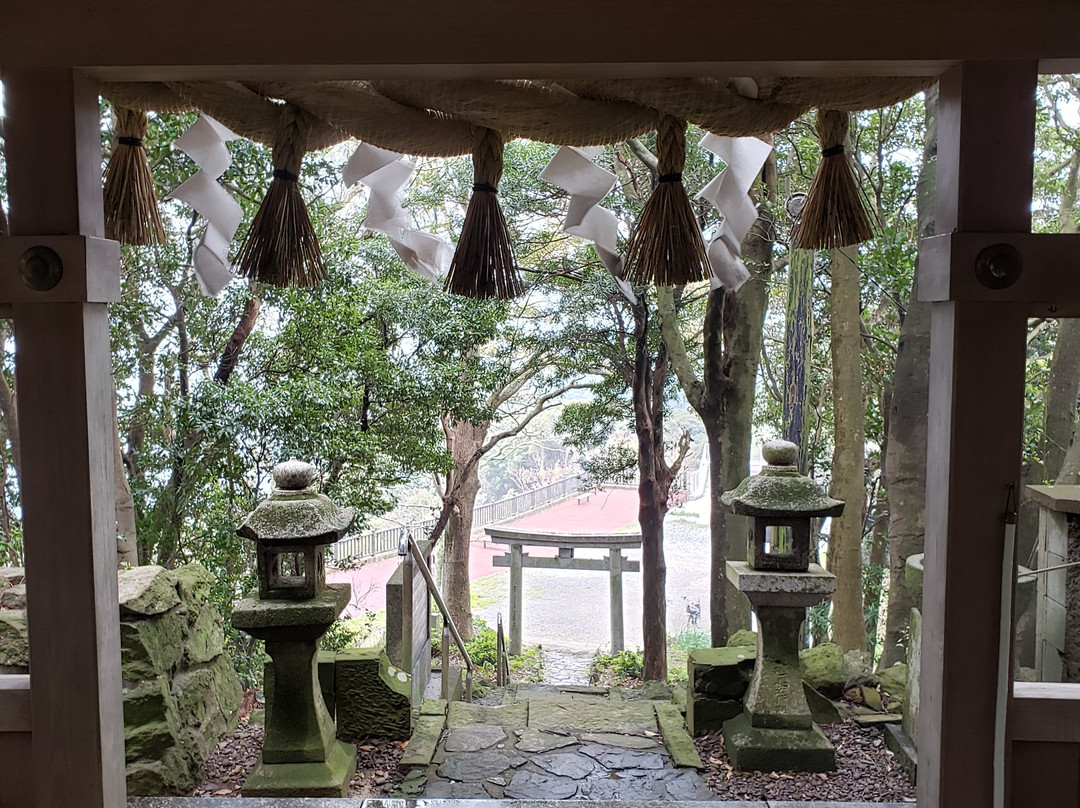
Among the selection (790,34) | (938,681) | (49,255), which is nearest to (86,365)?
(49,255)

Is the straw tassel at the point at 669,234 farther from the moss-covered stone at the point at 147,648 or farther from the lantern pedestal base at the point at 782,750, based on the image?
the lantern pedestal base at the point at 782,750

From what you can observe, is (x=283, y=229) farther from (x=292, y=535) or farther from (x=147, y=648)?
(x=147, y=648)

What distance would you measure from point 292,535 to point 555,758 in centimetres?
153

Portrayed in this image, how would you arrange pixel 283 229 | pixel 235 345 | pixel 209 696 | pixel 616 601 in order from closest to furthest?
pixel 283 229 < pixel 209 696 < pixel 235 345 < pixel 616 601

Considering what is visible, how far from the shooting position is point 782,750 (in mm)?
2918

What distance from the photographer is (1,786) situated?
3.95ft

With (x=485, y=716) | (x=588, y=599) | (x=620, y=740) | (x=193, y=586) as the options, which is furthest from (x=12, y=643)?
(x=588, y=599)

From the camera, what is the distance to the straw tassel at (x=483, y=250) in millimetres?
1344

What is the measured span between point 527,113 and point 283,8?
0.38 metres

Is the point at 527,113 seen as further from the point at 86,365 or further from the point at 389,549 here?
the point at 389,549

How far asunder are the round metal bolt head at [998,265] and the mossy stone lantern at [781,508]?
193cm

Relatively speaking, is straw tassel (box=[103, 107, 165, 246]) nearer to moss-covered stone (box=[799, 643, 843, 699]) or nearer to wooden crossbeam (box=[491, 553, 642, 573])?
moss-covered stone (box=[799, 643, 843, 699])

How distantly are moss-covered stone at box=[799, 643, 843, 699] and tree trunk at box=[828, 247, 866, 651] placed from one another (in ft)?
6.48

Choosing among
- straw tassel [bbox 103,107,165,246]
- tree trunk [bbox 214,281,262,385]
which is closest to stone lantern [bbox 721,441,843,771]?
straw tassel [bbox 103,107,165,246]
